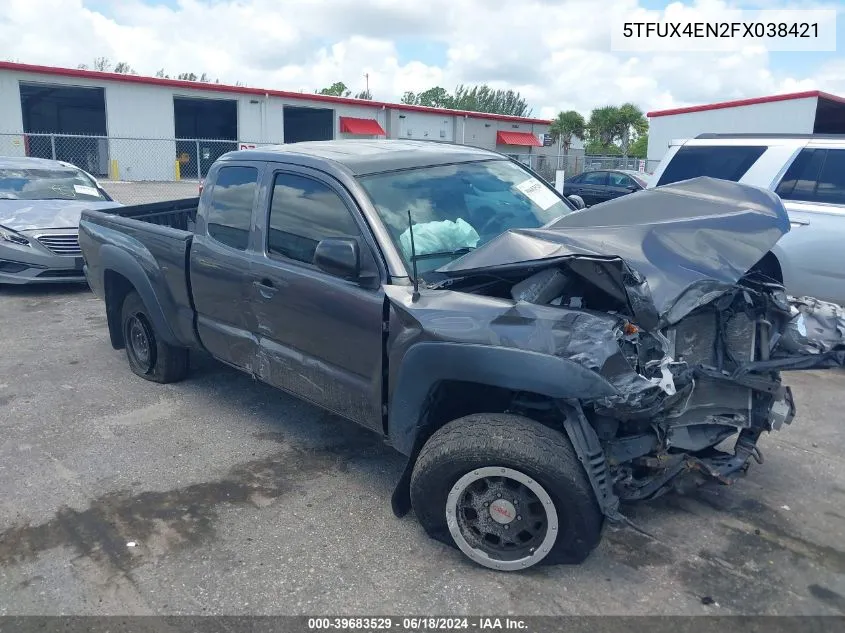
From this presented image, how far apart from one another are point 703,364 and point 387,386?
1533 millimetres

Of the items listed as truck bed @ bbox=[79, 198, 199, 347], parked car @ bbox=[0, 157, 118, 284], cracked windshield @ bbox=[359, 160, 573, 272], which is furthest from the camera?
parked car @ bbox=[0, 157, 118, 284]

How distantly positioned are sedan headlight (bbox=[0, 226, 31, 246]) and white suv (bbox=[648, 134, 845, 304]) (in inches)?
308

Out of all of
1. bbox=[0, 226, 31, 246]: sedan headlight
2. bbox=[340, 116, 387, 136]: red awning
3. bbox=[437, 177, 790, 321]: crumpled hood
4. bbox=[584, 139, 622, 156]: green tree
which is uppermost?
bbox=[340, 116, 387, 136]: red awning

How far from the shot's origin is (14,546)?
3.52m

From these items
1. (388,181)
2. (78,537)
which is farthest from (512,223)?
(78,537)

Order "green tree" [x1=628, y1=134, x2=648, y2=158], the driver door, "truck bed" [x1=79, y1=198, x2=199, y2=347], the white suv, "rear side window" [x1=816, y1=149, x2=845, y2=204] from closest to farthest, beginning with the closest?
the driver door, "truck bed" [x1=79, y1=198, x2=199, y2=347], the white suv, "rear side window" [x1=816, y1=149, x2=845, y2=204], "green tree" [x1=628, y1=134, x2=648, y2=158]

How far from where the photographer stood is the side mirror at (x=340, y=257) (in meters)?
3.51

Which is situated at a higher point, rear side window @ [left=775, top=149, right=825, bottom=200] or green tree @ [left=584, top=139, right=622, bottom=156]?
green tree @ [left=584, top=139, right=622, bottom=156]

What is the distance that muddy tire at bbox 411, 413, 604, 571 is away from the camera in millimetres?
3049

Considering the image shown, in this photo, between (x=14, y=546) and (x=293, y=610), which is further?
(x=14, y=546)

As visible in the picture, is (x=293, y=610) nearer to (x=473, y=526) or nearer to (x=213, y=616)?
(x=213, y=616)

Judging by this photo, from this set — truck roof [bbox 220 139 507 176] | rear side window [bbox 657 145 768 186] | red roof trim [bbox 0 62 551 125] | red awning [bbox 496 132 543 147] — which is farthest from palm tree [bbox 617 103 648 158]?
truck roof [bbox 220 139 507 176]

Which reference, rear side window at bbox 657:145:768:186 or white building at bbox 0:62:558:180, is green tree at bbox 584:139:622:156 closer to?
white building at bbox 0:62:558:180

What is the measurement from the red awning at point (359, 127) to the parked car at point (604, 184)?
17.4 metres
